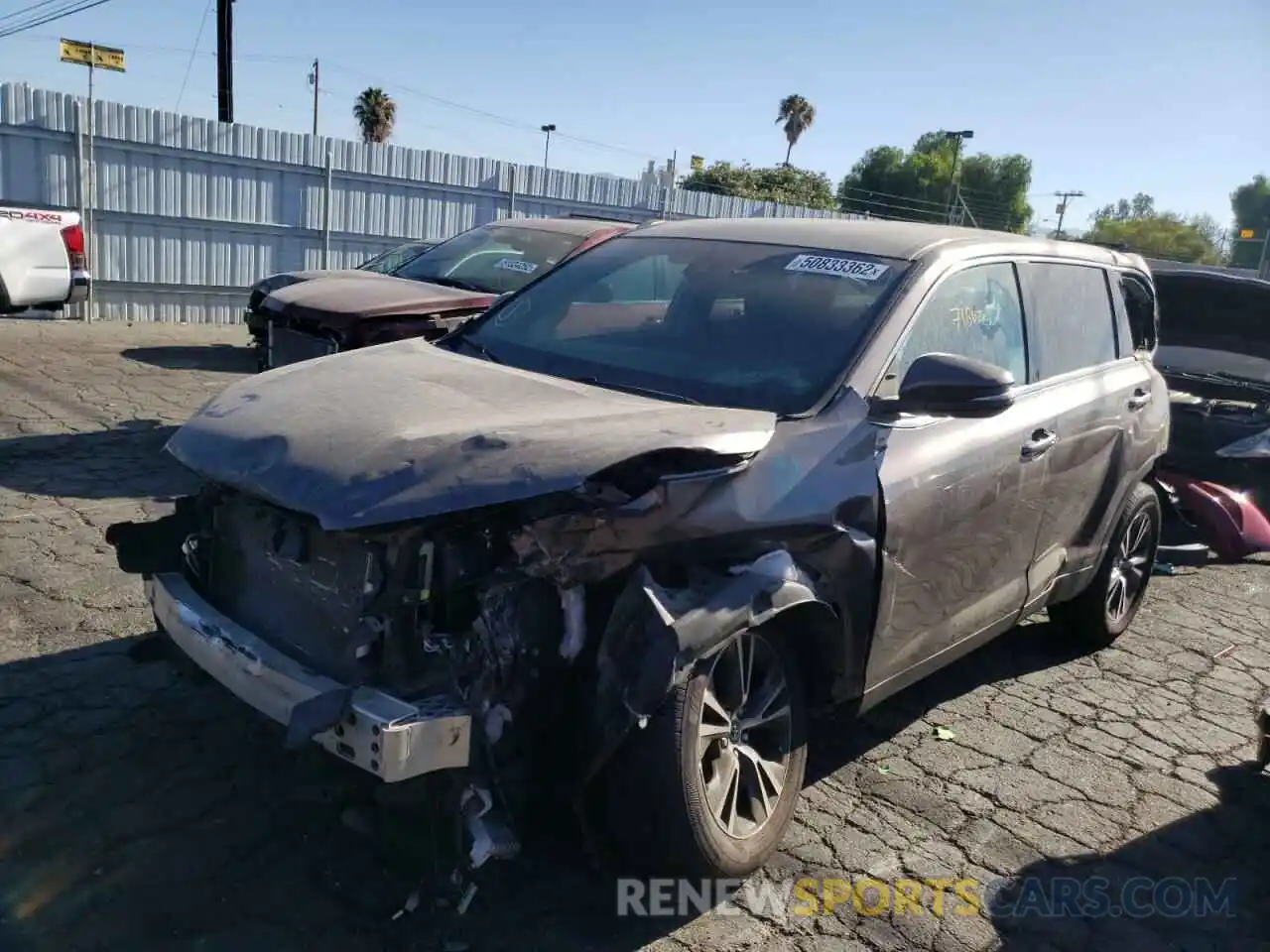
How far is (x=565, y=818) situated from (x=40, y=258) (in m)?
8.64

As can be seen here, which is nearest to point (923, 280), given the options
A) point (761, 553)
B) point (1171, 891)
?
point (761, 553)

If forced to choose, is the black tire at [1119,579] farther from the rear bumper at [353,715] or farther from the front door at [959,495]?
the rear bumper at [353,715]

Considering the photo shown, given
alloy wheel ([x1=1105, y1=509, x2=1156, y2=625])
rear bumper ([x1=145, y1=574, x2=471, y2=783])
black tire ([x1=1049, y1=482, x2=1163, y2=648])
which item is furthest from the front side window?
rear bumper ([x1=145, y1=574, x2=471, y2=783])

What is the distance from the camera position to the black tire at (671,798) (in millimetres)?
2686

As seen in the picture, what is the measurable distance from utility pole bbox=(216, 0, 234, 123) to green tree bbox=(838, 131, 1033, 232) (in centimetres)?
4075

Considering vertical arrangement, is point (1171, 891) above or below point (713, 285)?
below

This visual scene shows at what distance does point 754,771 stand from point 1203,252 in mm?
75402

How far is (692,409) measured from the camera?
3098mm

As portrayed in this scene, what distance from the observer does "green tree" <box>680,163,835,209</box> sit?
40.3 m

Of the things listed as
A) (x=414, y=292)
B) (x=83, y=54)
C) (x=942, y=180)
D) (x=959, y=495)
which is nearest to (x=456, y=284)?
(x=414, y=292)

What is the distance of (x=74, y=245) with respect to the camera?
31.7 feet

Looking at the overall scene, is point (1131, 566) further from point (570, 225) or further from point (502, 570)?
point (570, 225)

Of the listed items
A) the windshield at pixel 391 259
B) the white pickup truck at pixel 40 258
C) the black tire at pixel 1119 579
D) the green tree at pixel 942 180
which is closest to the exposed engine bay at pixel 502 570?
the black tire at pixel 1119 579

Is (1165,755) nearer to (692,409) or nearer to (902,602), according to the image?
(902,602)
